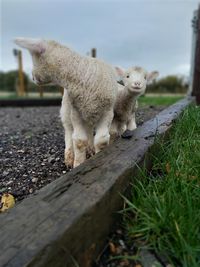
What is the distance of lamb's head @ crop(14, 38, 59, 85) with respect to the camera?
7.18ft

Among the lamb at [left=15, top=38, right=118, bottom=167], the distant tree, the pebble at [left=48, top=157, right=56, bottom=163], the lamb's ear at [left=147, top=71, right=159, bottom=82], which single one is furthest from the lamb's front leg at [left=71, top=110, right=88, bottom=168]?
the distant tree

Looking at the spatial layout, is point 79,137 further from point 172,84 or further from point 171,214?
point 172,84

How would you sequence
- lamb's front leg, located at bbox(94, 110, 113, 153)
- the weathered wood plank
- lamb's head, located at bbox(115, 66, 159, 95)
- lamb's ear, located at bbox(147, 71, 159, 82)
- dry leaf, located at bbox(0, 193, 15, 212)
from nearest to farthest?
the weathered wood plank
dry leaf, located at bbox(0, 193, 15, 212)
lamb's front leg, located at bbox(94, 110, 113, 153)
lamb's head, located at bbox(115, 66, 159, 95)
lamb's ear, located at bbox(147, 71, 159, 82)

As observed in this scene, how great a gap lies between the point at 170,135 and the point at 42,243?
6.56 ft

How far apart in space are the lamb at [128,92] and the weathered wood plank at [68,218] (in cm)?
100

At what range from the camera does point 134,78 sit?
273 cm

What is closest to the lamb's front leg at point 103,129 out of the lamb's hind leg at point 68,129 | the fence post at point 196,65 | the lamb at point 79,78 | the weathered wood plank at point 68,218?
the lamb at point 79,78

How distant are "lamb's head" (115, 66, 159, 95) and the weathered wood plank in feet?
3.18

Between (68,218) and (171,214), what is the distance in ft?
1.51

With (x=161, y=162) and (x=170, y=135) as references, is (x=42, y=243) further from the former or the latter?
(x=170, y=135)

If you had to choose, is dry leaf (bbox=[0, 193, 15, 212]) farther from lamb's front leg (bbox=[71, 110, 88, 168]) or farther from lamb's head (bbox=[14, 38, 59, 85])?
lamb's head (bbox=[14, 38, 59, 85])

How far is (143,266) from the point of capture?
1385mm

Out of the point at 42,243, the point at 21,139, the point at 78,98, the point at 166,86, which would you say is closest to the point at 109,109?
the point at 78,98

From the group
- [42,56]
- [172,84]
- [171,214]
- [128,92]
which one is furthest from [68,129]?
[172,84]
